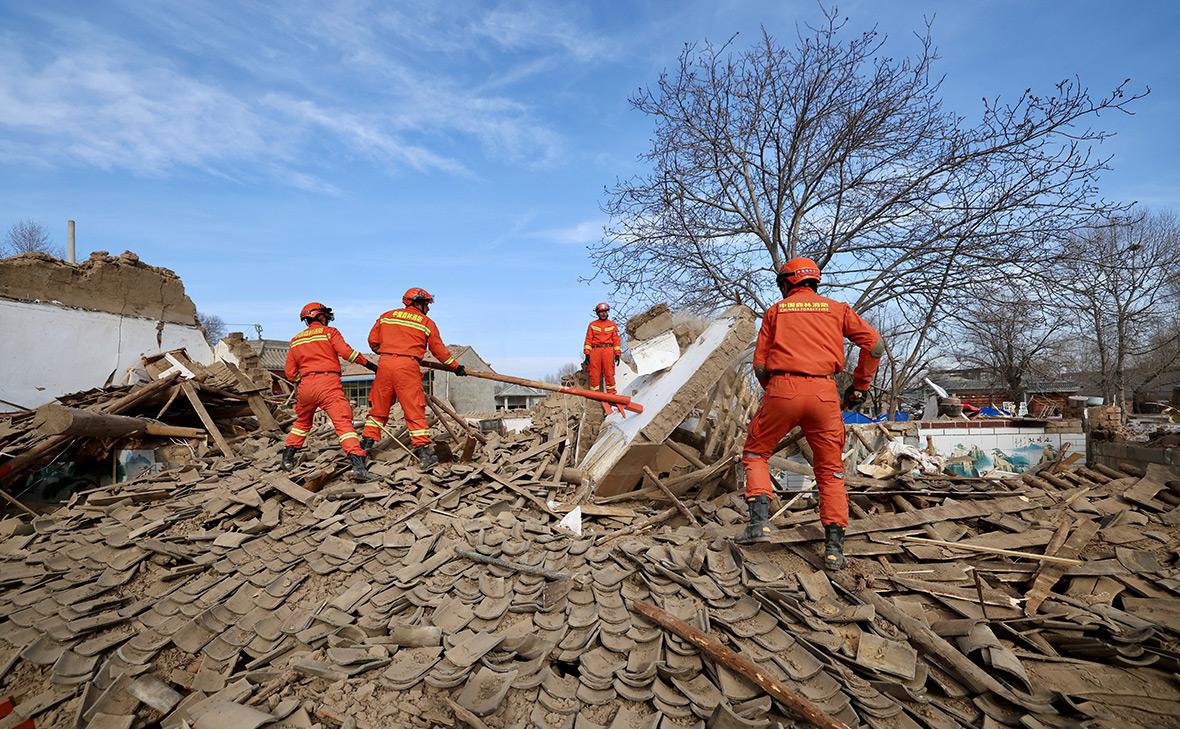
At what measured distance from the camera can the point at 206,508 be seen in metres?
5.74

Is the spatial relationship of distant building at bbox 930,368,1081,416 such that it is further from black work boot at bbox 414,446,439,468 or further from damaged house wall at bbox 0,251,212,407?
damaged house wall at bbox 0,251,212,407

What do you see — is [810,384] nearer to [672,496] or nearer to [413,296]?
[672,496]

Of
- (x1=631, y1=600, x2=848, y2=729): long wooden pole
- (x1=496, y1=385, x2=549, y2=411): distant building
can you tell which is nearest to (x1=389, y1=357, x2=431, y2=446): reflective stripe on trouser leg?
(x1=631, y1=600, x2=848, y2=729): long wooden pole

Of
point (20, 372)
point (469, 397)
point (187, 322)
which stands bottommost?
point (469, 397)

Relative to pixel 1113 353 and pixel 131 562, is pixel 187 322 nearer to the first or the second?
pixel 131 562

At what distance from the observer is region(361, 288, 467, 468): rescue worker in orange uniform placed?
21.5 ft

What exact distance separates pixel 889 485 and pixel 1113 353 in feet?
96.2

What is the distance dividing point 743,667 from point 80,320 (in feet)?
45.9

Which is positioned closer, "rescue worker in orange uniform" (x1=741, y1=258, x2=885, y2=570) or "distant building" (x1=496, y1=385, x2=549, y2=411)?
"rescue worker in orange uniform" (x1=741, y1=258, x2=885, y2=570)

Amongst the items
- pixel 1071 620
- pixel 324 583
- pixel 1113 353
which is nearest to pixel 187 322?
pixel 324 583

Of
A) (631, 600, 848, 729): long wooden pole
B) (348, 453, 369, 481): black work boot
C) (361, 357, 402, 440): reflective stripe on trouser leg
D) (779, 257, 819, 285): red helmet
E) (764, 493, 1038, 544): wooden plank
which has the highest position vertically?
(779, 257, 819, 285): red helmet

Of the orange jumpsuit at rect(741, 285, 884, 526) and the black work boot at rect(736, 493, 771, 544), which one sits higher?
the orange jumpsuit at rect(741, 285, 884, 526)

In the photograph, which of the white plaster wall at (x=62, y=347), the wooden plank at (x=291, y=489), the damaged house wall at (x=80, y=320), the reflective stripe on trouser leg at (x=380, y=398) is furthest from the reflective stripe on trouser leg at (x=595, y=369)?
the damaged house wall at (x=80, y=320)

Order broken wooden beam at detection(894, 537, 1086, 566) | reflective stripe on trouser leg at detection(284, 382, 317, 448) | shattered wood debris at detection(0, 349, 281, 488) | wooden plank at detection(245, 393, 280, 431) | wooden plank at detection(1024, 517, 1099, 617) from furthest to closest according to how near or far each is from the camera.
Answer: wooden plank at detection(245, 393, 280, 431) → shattered wood debris at detection(0, 349, 281, 488) → reflective stripe on trouser leg at detection(284, 382, 317, 448) → broken wooden beam at detection(894, 537, 1086, 566) → wooden plank at detection(1024, 517, 1099, 617)
